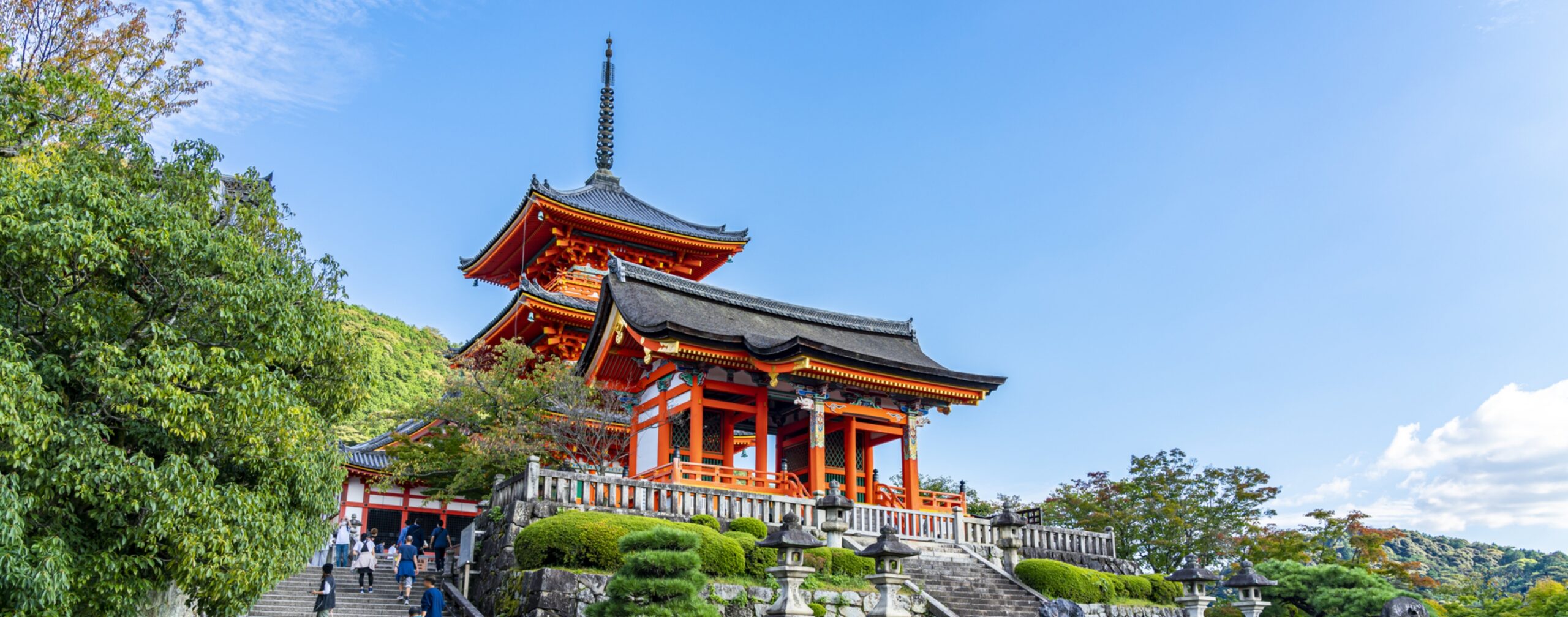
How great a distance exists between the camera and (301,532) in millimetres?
11672

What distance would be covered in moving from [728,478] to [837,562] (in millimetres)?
3917

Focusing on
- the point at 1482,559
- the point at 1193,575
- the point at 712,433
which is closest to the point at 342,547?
the point at 712,433

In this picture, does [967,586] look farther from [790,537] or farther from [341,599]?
[341,599]

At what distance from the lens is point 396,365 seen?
203 ft

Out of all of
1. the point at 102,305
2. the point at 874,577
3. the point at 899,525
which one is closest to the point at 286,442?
the point at 102,305

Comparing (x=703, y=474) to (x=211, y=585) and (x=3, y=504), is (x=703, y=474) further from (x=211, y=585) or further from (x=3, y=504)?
(x=3, y=504)

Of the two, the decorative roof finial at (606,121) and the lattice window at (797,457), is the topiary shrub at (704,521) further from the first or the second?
the decorative roof finial at (606,121)

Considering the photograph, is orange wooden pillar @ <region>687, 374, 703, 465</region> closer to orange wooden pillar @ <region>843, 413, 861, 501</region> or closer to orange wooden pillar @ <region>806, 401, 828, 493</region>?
orange wooden pillar @ <region>806, 401, 828, 493</region>

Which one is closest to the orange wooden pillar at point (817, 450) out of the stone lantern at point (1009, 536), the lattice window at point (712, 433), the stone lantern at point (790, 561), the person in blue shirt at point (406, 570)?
the lattice window at point (712, 433)

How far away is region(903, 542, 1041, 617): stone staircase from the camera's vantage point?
650 inches

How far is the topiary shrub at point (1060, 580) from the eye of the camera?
17641 millimetres

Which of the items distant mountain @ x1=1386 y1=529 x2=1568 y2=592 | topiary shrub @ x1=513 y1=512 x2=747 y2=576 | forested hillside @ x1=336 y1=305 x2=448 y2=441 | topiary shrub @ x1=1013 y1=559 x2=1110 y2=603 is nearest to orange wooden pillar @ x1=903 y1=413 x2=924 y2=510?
topiary shrub @ x1=1013 y1=559 x2=1110 y2=603

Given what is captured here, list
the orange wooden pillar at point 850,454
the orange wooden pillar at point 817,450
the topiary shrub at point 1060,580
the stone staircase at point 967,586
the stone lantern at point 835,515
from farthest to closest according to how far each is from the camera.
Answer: the orange wooden pillar at point 850,454 → the orange wooden pillar at point 817,450 → the topiary shrub at point 1060,580 → the stone lantern at point 835,515 → the stone staircase at point 967,586

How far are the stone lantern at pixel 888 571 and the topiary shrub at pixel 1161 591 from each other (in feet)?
27.8
